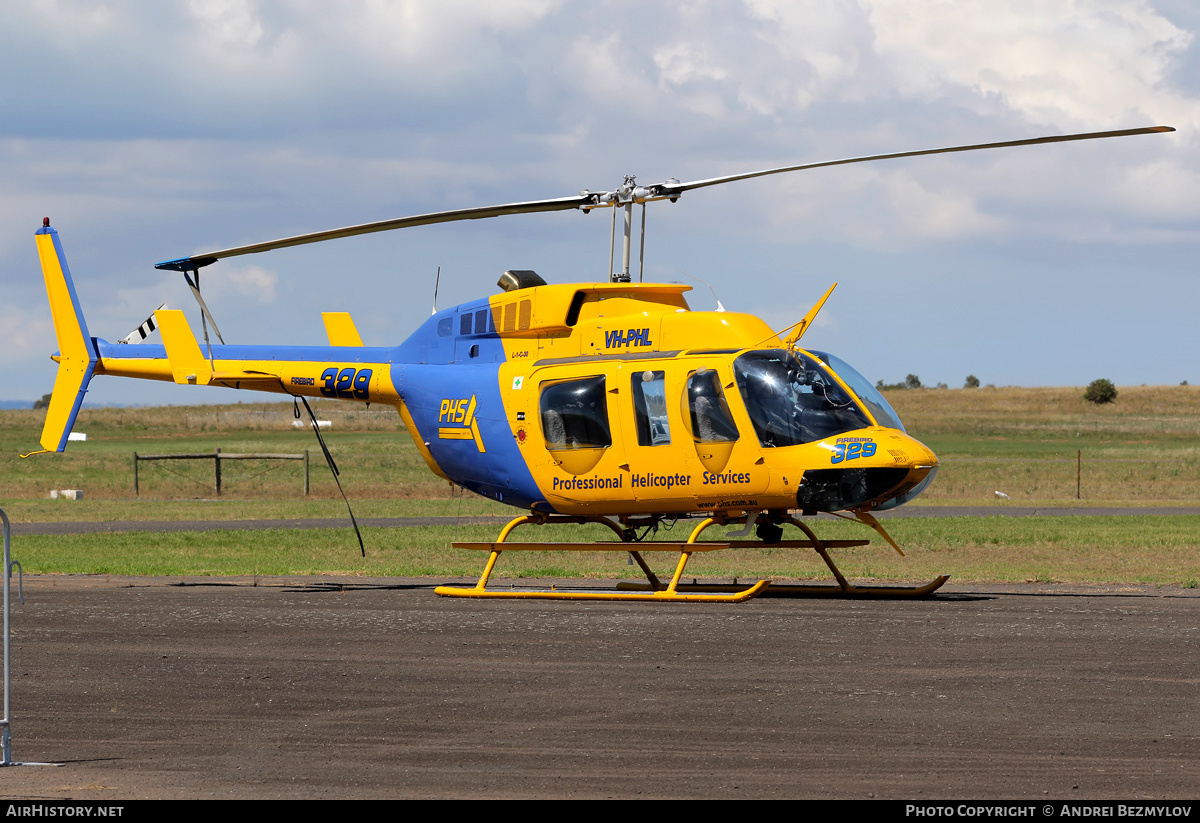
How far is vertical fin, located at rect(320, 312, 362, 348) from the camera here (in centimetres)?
1939

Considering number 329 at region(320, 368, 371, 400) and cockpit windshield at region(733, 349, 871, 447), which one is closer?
cockpit windshield at region(733, 349, 871, 447)

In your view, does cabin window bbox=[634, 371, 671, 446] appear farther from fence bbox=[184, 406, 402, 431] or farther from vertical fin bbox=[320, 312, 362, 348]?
fence bbox=[184, 406, 402, 431]

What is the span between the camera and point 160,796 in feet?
23.1

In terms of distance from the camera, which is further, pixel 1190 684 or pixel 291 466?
pixel 291 466

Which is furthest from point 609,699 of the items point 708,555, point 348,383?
point 708,555

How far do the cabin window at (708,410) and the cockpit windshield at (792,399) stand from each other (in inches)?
10.3

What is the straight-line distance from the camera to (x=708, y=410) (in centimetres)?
1514

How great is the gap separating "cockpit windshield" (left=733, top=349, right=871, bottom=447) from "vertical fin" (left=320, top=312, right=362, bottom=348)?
6.75 metres

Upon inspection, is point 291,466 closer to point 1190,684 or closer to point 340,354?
point 340,354

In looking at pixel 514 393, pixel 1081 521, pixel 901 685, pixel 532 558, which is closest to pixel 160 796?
pixel 901 685

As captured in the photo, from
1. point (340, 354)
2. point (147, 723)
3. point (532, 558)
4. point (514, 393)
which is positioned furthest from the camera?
point (532, 558)

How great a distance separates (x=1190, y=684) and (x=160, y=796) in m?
7.40

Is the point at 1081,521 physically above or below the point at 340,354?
below

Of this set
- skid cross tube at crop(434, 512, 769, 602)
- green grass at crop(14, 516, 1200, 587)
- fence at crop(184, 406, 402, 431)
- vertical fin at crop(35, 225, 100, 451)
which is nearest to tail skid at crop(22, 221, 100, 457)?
vertical fin at crop(35, 225, 100, 451)
